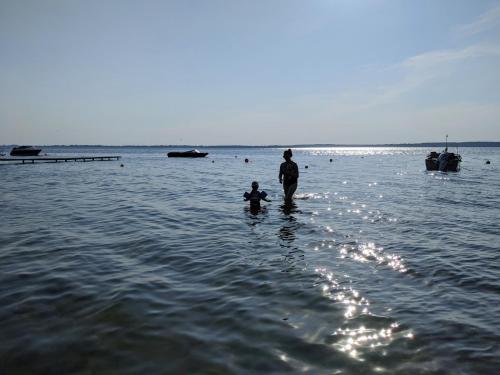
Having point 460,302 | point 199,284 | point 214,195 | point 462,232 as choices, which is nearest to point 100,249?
point 199,284

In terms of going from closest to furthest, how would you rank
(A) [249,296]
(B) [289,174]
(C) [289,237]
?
(A) [249,296] → (C) [289,237] → (B) [289,174]

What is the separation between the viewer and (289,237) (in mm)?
12180

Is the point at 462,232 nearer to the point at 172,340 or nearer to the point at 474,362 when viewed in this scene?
the point at 474,362

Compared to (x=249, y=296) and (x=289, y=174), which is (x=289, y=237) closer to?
(x=249, y=296)

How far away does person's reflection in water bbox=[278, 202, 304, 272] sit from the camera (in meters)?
9.56

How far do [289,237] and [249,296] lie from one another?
16.8 feet

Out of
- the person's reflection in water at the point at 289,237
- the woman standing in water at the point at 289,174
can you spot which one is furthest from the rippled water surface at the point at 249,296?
the woman standing in water at the point at 289,174

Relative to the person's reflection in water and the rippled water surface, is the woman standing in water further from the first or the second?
the rippled water surface

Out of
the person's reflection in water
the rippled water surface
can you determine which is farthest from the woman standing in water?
the rippled water surface

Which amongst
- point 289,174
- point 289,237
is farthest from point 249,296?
point 289,174

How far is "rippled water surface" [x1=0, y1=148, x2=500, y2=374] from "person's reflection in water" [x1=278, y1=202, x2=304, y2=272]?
0.17ft

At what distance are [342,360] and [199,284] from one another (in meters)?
3.73

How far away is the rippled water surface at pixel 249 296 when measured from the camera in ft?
16.5

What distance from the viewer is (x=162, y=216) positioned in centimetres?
1619
